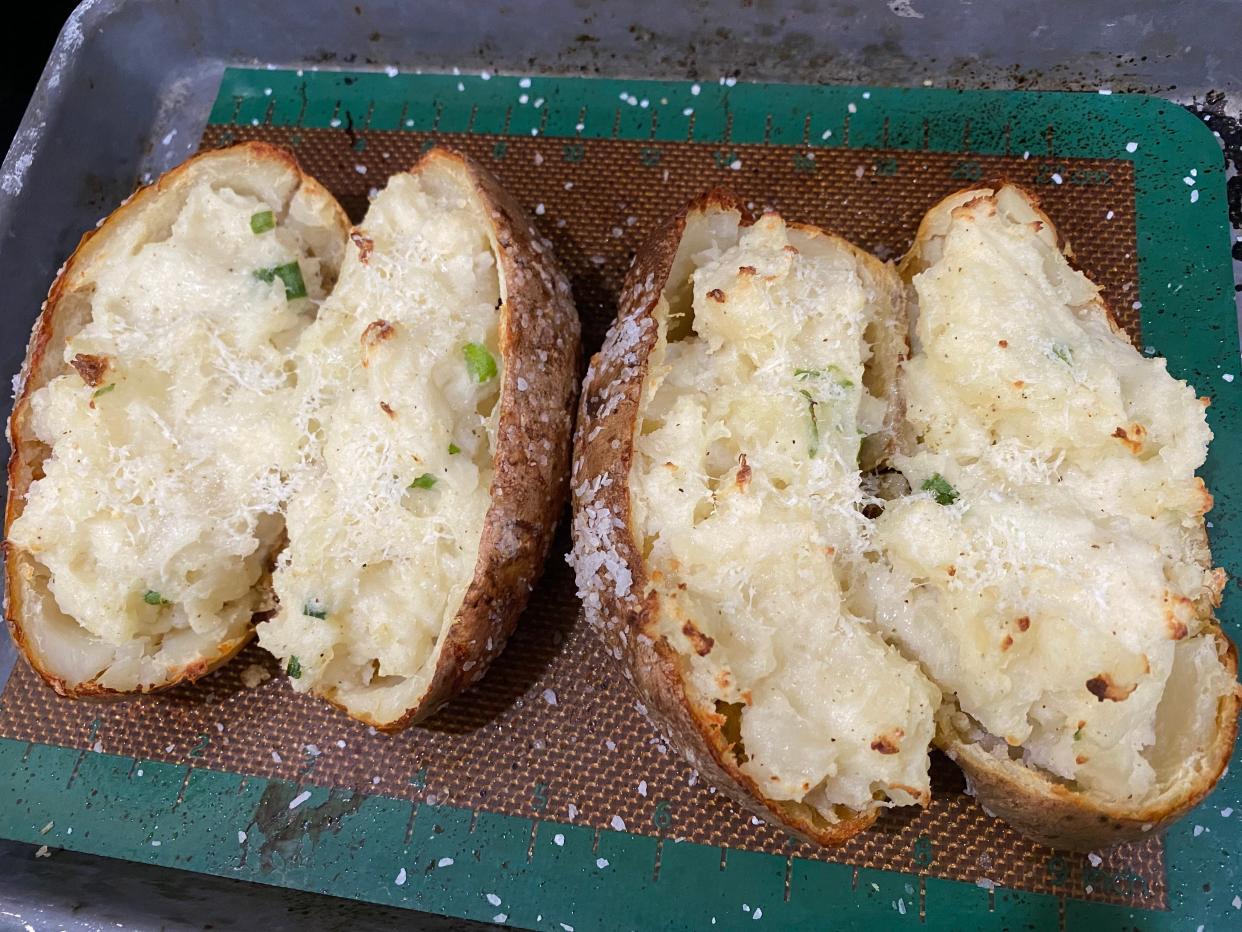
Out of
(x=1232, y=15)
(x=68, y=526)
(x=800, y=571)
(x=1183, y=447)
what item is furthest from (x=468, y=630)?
(x=1232, y=15)

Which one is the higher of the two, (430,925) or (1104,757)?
(1104,757)

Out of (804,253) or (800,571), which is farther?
(804,253)

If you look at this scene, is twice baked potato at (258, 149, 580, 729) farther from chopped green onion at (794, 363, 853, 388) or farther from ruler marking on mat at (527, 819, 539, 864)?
chopped green onion at (794, 363, 853, 388)

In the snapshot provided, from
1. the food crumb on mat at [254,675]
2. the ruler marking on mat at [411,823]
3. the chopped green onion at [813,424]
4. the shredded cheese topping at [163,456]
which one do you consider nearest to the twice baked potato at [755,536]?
the chopped green onion at [813,424]

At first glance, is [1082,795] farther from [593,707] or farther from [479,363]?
[479,363]

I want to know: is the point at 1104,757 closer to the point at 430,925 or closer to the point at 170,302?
the point at 430,925

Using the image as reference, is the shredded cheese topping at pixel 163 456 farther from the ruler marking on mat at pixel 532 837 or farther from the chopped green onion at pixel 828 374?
the chopped green onion at pixel 828 374

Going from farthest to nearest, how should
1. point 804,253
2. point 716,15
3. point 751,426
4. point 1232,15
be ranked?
1. point 716,15
2. point 1232,15
3. point 804,253
4. point 751,426

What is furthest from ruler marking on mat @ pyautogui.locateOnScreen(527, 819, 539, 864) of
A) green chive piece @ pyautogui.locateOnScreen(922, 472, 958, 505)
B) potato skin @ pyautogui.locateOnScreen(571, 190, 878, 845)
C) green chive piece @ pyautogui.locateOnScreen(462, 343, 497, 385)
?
green chive piece @ pyautogui.locateOnScreen(922, 472, 958, 505)
